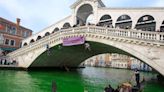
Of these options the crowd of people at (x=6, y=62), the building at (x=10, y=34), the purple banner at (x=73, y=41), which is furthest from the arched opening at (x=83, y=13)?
the building at (x=10, y=34)

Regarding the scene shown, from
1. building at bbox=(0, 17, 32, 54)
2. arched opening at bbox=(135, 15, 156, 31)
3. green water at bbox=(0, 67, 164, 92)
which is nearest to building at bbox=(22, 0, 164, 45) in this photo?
arched opening at bbox=(135, 15, 156, 31)

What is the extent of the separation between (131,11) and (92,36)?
472 centimetres

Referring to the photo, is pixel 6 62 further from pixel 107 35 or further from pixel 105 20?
pixel 107 35

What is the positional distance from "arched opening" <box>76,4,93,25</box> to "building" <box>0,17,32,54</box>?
11119 mm

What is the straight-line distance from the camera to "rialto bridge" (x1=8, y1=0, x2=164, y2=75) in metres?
14.5

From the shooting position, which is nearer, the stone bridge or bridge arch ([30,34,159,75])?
the stone bridge

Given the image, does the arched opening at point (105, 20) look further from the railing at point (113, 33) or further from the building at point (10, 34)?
the building at point (10, 34)

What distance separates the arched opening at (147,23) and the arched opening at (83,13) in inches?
238

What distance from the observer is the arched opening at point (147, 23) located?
1875 cm

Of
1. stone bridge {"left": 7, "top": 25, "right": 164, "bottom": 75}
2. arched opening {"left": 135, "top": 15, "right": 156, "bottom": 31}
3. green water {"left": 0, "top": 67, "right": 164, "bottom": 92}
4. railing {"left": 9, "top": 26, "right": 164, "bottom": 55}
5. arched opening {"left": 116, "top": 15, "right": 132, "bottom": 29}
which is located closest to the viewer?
green water {"left": 0, "top": 67, "right": 164, "bottom": 92}

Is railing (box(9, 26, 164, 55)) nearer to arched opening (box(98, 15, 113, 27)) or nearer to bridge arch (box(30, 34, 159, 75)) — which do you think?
bridge arch (box(30, 34, 159, 75))

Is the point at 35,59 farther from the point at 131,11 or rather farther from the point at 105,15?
the point at 131,11

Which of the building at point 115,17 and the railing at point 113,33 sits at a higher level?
the building at point 115,17

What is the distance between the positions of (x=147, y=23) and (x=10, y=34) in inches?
808
